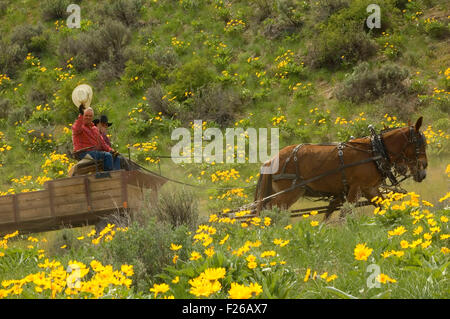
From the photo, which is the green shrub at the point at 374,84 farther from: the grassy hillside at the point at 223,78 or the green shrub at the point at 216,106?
the green shrub at the point at 216,106

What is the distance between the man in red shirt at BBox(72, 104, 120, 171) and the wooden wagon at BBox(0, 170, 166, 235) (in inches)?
20.2

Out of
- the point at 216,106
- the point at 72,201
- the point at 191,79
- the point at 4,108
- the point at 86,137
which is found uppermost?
the point at 191,79

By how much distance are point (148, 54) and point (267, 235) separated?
15.8 meters

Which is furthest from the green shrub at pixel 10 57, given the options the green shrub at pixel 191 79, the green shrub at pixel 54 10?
the green shrub at pixel 191 79

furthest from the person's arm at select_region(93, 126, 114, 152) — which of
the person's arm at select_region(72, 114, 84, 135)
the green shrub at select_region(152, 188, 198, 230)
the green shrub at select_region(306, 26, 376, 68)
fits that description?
the green shrub at select_region(306, 26, 376, 68)

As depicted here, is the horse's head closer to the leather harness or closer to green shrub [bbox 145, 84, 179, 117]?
the leather harness

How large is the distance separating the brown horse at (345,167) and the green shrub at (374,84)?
652cm

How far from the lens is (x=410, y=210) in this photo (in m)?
4.85

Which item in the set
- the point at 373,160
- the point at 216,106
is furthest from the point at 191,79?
the point at 373,160

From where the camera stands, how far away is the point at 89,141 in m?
8.05

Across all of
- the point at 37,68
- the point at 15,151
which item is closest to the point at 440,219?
the point at 15,151

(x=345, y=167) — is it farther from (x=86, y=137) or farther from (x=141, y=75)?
(x=141, y=75)

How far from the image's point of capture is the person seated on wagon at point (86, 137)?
785 centimetres

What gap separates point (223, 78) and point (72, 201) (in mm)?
10072
